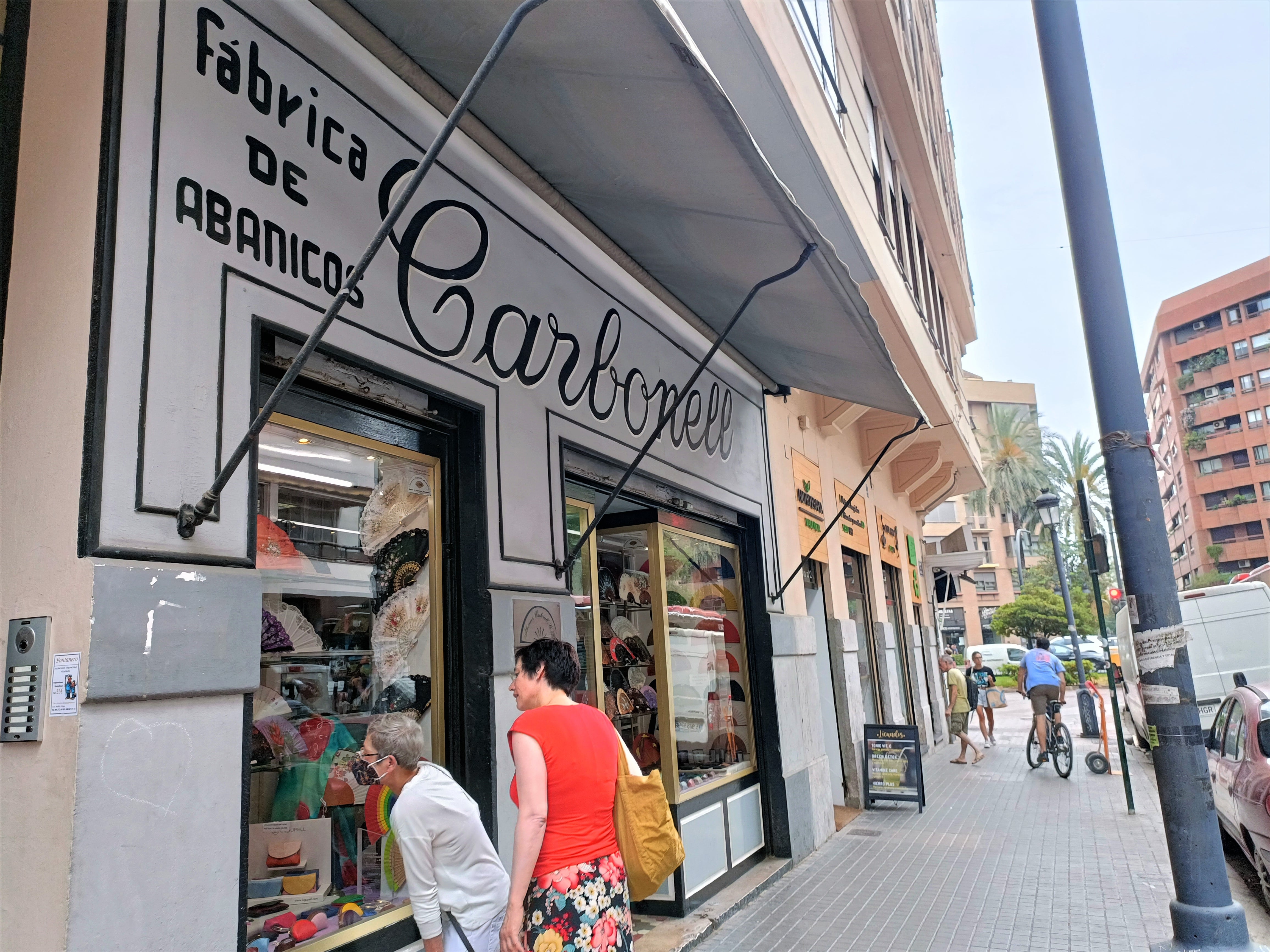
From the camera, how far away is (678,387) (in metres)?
6.97

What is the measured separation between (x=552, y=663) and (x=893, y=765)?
8.25m

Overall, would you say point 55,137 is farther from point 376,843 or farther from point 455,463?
point 376,843

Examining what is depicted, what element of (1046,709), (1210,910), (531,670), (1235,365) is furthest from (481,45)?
(1235,365)

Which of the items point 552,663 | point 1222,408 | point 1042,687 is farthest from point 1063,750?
point 1222,408

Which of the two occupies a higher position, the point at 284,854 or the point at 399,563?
the point at 399,563

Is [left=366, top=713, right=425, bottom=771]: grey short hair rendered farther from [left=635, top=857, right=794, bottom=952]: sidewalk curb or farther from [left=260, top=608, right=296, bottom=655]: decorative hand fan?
[left=635, top=857, right=794, bottom=952]: sidewalk curb

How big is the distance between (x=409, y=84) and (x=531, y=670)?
2800 mm

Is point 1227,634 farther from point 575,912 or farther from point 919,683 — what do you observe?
point 575,912

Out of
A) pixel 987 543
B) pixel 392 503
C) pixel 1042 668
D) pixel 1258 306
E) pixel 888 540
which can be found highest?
pixel 1258 306

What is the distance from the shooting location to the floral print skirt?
9.91 feet

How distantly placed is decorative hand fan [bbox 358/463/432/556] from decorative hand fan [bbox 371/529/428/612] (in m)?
0.04

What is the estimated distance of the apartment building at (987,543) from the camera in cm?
6144

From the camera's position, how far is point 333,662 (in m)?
3.84

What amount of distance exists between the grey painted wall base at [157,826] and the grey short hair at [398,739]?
0.52 m
